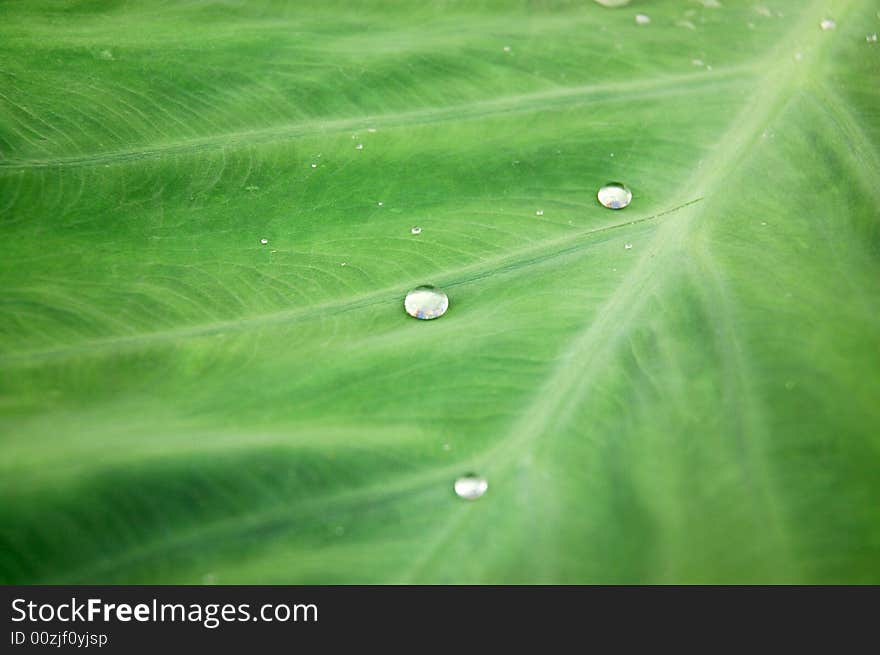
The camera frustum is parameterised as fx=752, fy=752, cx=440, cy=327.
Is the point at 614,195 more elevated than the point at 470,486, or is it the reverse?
the point at 614,195

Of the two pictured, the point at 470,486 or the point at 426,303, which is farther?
the point at 426,303

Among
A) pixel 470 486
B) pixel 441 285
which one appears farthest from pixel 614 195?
pixel 470 486

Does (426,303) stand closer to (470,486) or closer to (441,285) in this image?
(441,285)

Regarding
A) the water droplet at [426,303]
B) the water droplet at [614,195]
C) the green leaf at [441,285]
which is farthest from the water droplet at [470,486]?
the water droplet at [614,195]

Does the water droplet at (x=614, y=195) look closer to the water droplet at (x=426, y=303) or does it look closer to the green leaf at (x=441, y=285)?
the green leaf at (x=441, y=285)

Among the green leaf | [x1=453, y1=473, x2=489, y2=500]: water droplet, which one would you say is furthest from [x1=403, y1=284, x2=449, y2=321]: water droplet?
Answer: [x1=453, y1=473, x2=489, y2=500]: water droplet

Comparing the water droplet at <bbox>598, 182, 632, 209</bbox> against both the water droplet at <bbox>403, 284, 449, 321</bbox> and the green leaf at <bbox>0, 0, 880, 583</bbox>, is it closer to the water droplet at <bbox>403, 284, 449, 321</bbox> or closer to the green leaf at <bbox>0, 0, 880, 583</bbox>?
the green leaf at <bbox>0, 0, 880, 583</bbox>
